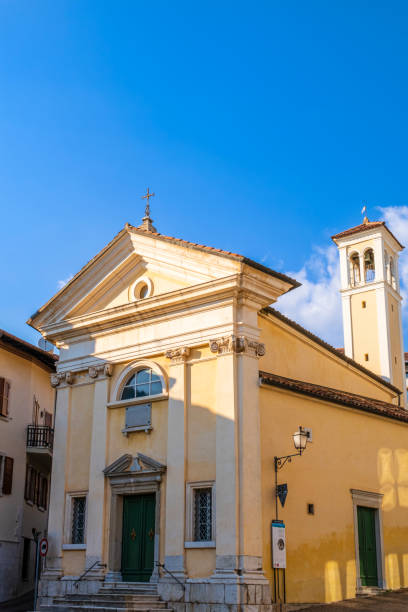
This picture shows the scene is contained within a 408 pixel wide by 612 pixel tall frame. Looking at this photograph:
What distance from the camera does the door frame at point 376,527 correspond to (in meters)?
18.1

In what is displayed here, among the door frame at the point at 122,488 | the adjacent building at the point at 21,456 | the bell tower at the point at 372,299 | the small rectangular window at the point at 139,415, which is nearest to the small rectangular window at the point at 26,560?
the adjacent building at the point at 21,456

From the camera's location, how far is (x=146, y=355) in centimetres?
1792

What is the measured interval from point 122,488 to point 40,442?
824 centimetres

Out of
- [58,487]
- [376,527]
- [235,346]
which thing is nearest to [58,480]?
[58,487]

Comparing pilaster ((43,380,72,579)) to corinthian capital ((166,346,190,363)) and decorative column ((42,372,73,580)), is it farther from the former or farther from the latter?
corinthian capital ((166,346,190,363))

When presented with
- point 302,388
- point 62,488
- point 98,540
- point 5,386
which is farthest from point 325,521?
point 5,386

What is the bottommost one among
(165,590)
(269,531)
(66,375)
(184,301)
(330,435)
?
(165,590)

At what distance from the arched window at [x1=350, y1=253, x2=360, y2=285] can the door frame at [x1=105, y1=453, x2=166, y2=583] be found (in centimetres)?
2076

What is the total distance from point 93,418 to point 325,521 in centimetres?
632

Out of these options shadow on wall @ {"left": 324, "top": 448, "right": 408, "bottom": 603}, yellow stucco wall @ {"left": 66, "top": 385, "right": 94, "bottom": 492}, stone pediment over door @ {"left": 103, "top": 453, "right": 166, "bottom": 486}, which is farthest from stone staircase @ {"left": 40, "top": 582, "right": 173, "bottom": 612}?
shadow on wall @ {"left": 324, "top": 448, "right": 408, "bottom": 603}

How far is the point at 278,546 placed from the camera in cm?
1548

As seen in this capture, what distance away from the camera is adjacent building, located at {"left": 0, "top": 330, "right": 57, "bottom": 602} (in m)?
22.9

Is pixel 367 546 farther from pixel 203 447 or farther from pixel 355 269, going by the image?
pixel 355 269

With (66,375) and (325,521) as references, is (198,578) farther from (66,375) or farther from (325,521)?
(66,375)
